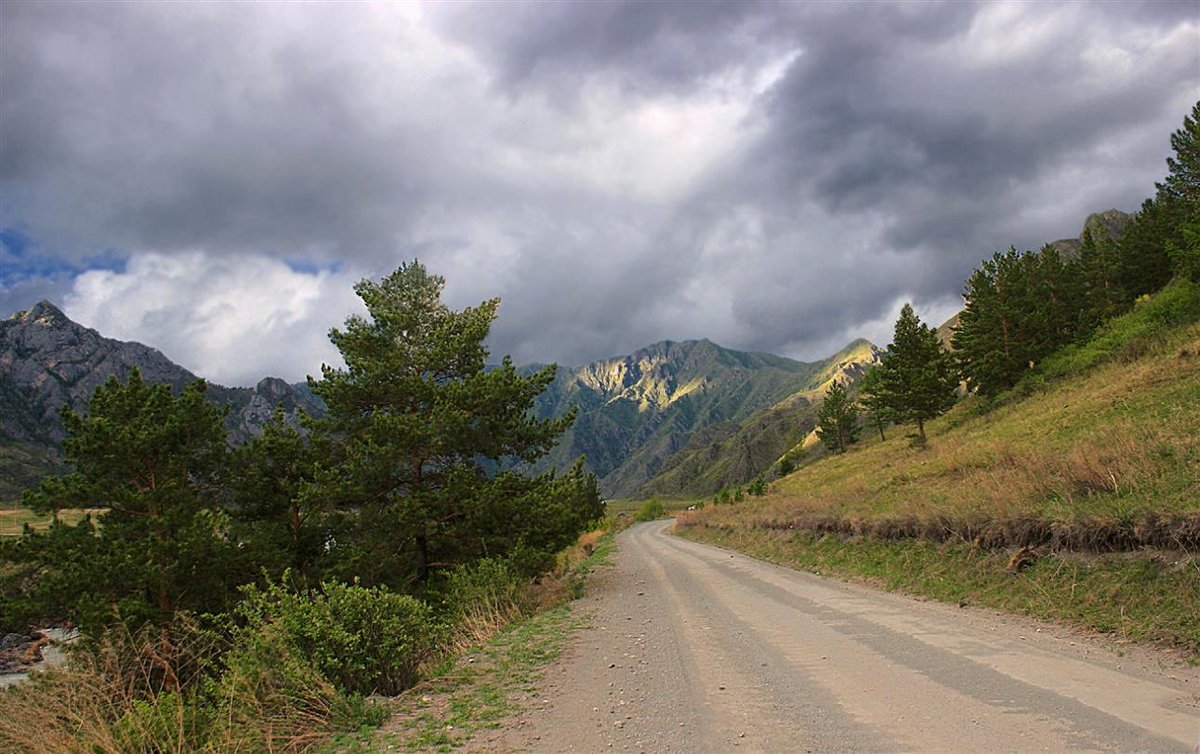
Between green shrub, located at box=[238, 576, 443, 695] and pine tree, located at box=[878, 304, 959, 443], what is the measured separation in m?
52.3

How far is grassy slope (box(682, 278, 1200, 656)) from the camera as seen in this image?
26.1 ft

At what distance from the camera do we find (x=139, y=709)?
571 centimetres

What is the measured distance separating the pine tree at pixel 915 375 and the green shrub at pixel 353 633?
5232 cm

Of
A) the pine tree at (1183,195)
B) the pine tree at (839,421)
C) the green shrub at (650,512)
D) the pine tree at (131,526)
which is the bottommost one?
the green shrub at (650,512)

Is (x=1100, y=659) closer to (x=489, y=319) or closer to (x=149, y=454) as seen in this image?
(x=489, y=319)

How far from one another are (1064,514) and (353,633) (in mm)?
11252

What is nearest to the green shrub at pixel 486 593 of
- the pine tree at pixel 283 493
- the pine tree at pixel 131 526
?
the pine tree at pixel 283 493

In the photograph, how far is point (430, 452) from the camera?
65.1 feet

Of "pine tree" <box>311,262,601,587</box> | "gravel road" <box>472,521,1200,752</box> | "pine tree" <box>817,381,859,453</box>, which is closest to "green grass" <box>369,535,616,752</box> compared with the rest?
"gravel road" <box>472,521,1200,752</box>

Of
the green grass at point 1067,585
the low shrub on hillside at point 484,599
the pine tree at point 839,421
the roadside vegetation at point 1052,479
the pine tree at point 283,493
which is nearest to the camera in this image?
the green grass at point 1067,585

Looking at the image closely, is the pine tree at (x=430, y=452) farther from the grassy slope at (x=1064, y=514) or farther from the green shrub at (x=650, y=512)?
the green shrub at (x=650, y=512)

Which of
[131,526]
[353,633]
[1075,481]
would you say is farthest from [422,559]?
[1075,481]

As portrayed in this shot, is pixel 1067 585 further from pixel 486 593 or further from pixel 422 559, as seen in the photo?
pixel 422 559

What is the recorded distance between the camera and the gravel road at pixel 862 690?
15.9 feet
